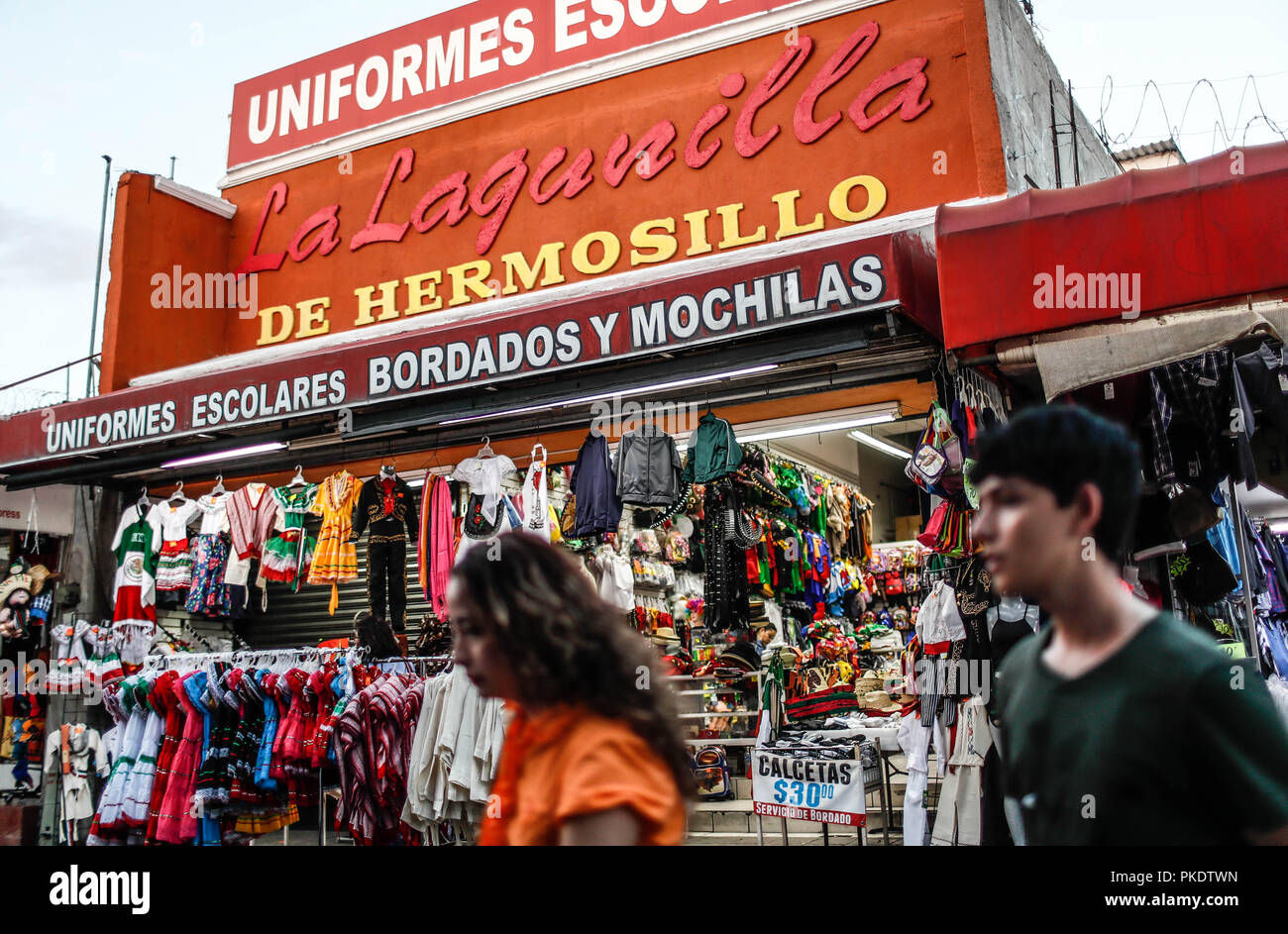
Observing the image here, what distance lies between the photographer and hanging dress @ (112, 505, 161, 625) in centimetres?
870

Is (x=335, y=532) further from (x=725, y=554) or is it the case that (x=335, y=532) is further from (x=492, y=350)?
(x=725, y=554)

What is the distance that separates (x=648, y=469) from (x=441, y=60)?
19.1 feet

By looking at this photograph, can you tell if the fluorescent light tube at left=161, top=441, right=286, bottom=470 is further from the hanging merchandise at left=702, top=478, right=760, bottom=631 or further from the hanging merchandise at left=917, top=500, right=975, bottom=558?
the hanging merchandise at left=917, top=500, right=975, bottom=558

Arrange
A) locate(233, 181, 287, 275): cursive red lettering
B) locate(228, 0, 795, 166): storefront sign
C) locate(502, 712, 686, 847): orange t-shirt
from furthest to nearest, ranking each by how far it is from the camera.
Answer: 1. locate(233, 181, 287, 275): cursive red lettering
2. locate(228, 0, 795, 166): storefront sign
3. locate(502, 712, 686, 847): orange t-shirt

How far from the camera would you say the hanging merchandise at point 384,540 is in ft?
25.4

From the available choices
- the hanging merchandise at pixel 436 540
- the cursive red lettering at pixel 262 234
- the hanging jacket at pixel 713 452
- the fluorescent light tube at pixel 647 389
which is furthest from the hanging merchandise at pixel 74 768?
the hanging jacket at pixel 713 452

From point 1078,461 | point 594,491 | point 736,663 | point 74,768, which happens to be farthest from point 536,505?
point 1078,461

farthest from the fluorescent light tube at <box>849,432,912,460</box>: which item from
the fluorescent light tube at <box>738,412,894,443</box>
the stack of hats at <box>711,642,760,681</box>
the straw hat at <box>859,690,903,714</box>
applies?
the fluorescent light tube at <box>738,412,894,443</box>

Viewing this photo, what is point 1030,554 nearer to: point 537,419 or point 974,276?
point 974,276

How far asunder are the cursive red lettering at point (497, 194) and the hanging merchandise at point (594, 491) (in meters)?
3.30

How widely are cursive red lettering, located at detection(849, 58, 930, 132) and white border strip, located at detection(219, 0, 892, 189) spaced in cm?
66

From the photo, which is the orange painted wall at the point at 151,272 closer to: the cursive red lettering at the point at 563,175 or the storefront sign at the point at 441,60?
the storefront sign at the point at 441,60
